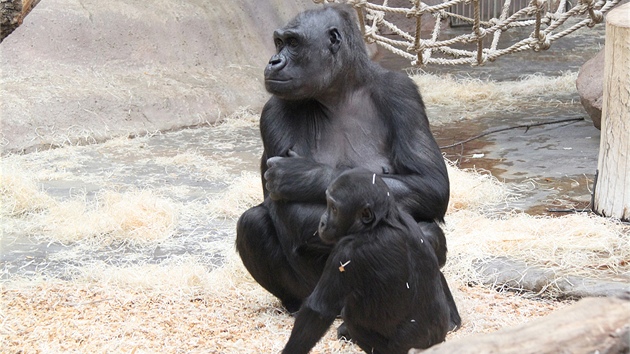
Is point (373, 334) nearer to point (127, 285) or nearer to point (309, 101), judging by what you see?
point (309, 101)

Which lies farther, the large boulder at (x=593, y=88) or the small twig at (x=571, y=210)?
the large boulder at (x=593, y=88)

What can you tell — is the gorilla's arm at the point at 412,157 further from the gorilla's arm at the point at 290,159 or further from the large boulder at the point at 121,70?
the large boulder at the point at 121,70

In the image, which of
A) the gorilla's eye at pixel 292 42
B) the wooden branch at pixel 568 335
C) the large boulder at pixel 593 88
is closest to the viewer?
the wooden branch at pixel 568 335

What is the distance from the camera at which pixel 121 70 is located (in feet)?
26.2

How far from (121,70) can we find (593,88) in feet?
13.8

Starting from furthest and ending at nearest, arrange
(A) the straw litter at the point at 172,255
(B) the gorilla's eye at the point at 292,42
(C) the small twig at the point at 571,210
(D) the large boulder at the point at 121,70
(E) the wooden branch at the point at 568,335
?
1. (D) the large boulder at the point at 121,70
2. (C) the small twig at the point at 571,210
3. (A) the straw litter at the point at 172,255
4. (B) the gorilla's eye at the point at 292,42
5. (E) the wooden branch at the point at 568,335

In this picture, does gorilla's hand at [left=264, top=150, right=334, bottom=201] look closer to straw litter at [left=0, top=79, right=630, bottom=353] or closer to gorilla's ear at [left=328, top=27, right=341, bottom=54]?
gorilla's ear at [left=328, top=27, right=341, bottom=54]

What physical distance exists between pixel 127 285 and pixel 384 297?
168 cm

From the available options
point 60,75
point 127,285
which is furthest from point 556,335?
point 60,75

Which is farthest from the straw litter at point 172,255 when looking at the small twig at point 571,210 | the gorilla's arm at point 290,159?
the gorilla's arm at point 290,159

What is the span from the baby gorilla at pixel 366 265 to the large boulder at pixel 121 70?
4591 millimetres

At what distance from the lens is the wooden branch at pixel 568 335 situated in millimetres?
1759

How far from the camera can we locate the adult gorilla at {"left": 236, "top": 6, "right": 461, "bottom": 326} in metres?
3.26

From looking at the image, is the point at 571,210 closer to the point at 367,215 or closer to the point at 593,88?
the point at 593,88
